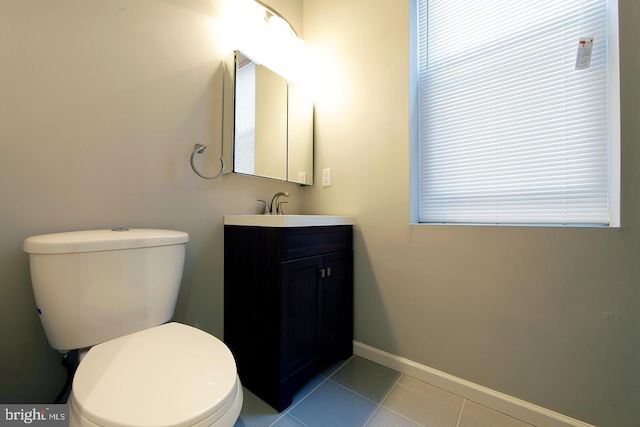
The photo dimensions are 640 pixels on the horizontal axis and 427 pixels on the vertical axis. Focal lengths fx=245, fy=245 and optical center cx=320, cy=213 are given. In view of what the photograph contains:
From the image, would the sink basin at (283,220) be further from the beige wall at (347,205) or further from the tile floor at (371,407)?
the tile floor at (371,407)

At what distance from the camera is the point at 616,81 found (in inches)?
35.7

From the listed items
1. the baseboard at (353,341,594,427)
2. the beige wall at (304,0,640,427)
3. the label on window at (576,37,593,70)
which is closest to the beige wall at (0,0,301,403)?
the beige wall at (304,0,640,427)

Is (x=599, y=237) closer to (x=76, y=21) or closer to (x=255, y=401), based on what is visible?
(x=255, y=401)

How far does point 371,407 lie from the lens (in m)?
1.09

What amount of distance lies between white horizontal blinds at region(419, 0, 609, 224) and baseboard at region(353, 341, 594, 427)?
772mm

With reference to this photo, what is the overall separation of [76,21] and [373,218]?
156 centimetres

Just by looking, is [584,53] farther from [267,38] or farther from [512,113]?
[267,38]

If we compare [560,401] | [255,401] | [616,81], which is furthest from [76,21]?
[560,401]

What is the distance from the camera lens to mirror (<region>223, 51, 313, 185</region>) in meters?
1.37

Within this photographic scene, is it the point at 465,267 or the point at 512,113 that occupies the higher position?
the point at 512,113
